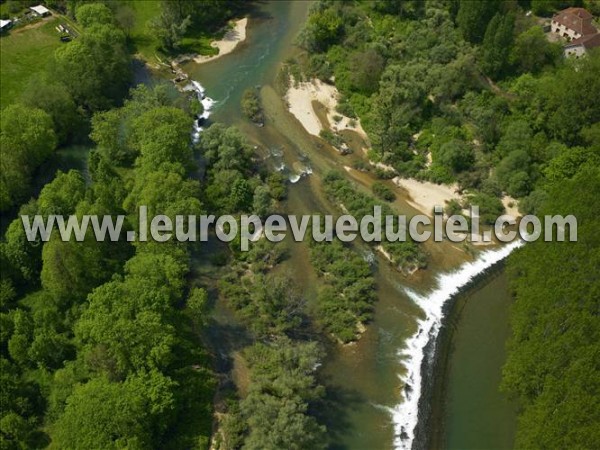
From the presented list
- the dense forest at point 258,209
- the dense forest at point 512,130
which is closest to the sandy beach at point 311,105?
the dense forest at point 512,130

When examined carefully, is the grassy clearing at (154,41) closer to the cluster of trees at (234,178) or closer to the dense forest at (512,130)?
the dense forest at (512,130)

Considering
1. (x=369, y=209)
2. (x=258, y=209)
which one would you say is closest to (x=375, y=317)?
(x=369, y=209)

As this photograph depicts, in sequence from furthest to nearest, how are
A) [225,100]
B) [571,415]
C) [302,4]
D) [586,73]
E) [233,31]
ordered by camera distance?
[302,4], [233,31], [225,100], [586,73], [571,415]

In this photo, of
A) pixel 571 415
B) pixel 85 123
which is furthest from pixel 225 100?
pixel 571 415

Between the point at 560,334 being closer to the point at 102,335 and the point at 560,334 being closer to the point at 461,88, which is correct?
the point at 102,335

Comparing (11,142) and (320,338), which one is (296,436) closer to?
(320,338)
